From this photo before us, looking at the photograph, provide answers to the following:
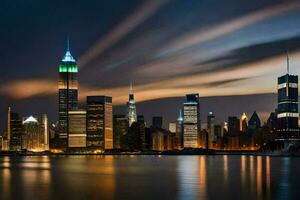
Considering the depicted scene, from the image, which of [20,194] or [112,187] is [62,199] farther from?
[112,187]

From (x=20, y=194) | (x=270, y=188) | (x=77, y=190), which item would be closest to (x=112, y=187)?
(x=77, y=190)

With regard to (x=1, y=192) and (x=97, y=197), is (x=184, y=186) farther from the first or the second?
(x=1, y=192)

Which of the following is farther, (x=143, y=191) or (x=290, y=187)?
(x=290, y=187)

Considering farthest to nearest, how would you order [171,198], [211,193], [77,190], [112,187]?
[112,187]
[77,190]
[211,193]
[171,198]

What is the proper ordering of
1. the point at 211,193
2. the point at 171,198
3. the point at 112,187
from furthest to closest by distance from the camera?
the point at 112,187
the point at 211,193
the point at 171,198

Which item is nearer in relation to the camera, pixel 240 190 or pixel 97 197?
pixel 97 197

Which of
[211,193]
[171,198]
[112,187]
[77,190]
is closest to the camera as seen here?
[171,198]

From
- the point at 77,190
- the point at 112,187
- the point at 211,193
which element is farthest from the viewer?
the point at 112,187

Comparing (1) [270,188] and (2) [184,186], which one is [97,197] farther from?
(1) [270,188]

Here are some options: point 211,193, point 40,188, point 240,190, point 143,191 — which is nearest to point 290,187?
point 240,190
